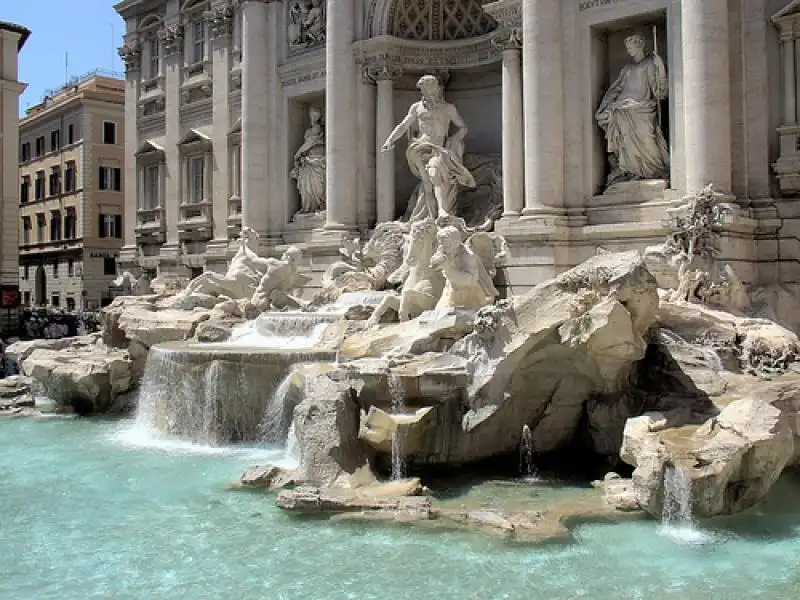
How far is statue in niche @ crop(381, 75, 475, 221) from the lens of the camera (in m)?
17.1

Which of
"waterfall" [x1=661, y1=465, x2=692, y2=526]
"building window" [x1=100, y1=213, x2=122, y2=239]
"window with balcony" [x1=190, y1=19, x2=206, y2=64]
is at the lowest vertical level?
"waterfall" [x1=661, y1=465, x2=692, y2=526]

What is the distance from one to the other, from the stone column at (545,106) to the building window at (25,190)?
38.0m

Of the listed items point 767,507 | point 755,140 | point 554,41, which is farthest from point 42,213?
point 767,507

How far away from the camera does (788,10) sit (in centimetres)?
1350

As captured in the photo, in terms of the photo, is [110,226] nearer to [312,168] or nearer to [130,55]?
[130,55]

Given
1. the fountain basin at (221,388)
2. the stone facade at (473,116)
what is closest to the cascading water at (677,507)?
the fountain basin at (221,388)

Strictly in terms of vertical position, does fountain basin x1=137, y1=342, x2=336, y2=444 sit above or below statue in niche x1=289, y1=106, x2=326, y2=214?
below

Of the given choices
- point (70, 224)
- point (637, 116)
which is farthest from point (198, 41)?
point (70, 224)

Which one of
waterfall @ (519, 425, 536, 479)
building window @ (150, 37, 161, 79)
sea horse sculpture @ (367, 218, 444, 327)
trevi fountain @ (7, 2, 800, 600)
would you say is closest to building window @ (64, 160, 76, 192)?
building window @ (150, 37, 161, 79)

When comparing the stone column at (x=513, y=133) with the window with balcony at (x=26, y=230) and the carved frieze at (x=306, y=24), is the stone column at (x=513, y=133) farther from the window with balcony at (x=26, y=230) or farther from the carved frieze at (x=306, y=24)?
the window with balcony at (x=26, y=230)

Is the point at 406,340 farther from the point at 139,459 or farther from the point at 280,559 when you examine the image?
the point at 280,559

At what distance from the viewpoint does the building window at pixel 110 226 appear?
41500 millimetres

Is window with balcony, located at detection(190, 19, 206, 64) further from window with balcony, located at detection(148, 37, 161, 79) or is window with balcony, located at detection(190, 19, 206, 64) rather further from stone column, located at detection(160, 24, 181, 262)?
window with balcony, located at detection(148, 37, 161, 79)

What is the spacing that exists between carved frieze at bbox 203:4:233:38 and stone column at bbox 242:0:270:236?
1790 millimetres
